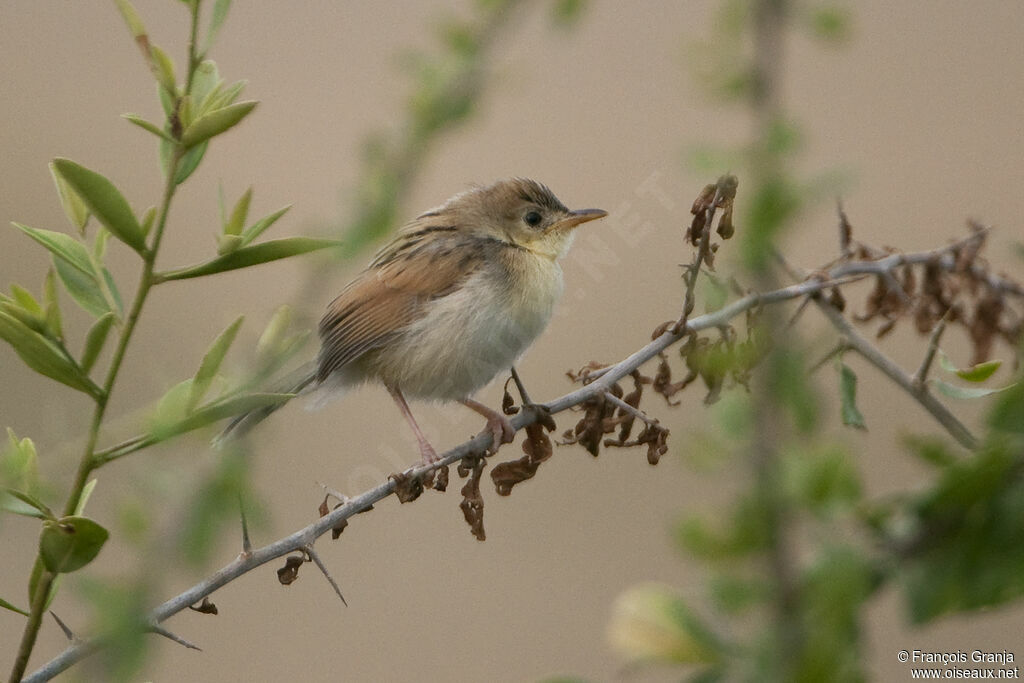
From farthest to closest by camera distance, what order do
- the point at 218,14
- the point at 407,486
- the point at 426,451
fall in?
the point at 426,451
the point at 407,486
the point at 218,14

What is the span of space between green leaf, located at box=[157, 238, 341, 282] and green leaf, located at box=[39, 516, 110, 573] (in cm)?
26

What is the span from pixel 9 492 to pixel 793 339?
2.99 feet

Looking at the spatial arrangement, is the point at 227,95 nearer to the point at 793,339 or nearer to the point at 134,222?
the point at 134,222

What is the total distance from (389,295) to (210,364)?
2.56 metres

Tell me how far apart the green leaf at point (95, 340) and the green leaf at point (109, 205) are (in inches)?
3.5

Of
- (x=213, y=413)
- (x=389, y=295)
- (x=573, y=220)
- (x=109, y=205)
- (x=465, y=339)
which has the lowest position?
(x=213, y=413)

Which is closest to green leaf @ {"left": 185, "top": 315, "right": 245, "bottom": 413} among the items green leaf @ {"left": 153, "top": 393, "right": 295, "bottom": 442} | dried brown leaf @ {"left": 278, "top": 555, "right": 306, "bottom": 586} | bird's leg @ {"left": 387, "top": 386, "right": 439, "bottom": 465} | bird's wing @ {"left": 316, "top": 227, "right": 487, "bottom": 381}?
green leaf @ {"left": 153, "top": 393, "right": 295, "bottom": 442}

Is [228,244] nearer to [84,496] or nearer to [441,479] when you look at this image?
[84,496]

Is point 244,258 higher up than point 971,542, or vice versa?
point 244,258

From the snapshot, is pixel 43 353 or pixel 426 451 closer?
pixel 43 353

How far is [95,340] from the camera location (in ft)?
3.57

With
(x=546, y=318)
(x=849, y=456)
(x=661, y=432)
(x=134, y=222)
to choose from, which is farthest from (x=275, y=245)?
(x=546, y=318)

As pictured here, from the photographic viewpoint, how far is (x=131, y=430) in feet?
3.22

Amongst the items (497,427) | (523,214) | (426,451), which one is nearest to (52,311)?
(497,427)
